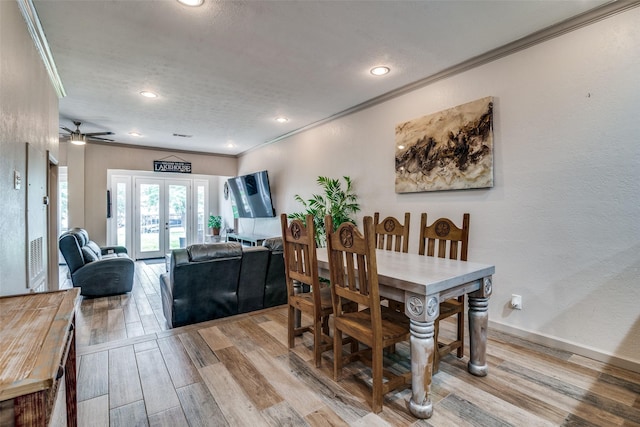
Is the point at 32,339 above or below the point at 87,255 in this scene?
above

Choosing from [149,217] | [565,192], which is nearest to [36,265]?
[565,192]

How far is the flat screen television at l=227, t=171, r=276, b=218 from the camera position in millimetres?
6148

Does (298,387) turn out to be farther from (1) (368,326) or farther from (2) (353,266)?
(2) (353,266)

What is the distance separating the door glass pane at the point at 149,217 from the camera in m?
7.59

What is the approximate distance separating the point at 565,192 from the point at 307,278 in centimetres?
211

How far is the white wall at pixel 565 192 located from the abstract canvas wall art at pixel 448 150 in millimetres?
99

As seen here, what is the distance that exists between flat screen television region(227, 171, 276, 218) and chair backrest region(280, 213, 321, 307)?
12.3 feet

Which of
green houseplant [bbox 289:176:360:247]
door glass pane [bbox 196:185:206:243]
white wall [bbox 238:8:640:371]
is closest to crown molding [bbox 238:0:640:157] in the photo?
white wall [bbox 238:8:640:371]

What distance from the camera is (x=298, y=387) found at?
1.96 meters

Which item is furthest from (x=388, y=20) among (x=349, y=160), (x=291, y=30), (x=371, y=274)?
(x=349, y=160)

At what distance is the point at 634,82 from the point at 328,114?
321 centimetres

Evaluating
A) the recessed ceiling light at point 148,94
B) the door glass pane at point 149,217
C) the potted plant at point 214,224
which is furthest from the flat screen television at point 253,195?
the recessed ceiling light at point 148,94

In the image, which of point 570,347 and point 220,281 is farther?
point 220,281

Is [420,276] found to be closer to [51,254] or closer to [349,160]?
[349,160]
